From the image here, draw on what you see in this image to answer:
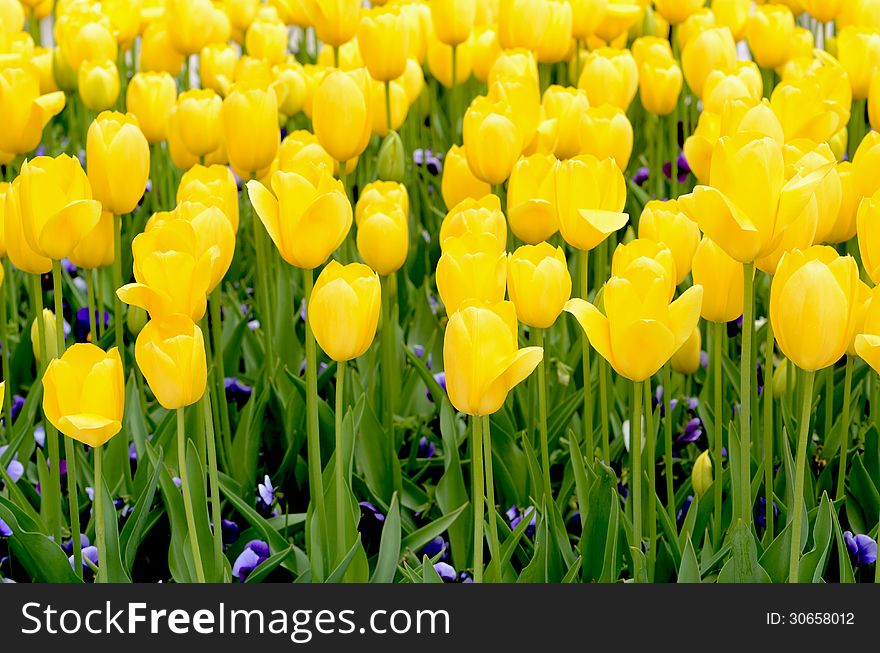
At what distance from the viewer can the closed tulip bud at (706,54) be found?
2768 mm

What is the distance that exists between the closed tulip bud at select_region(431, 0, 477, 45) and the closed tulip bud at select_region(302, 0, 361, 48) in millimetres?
183

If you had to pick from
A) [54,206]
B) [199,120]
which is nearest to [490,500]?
[54,206]

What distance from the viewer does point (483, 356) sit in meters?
1.41

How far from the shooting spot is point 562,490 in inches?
80.8

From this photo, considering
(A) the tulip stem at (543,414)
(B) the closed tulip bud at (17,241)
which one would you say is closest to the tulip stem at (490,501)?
(A) the tulip stem at (543,414)

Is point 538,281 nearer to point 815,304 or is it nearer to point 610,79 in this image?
point 815,304

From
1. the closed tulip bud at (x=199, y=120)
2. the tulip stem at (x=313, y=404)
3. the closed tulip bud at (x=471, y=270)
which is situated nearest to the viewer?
the closed tulip bud at (x=471, y=270)

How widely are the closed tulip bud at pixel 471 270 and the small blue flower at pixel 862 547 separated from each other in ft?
2.34

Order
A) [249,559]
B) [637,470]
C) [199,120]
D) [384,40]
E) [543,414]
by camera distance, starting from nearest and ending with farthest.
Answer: [637,470]
[543,414]
[249,559]
[199,120]
[384,40]

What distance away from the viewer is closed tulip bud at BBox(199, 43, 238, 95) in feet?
9.88

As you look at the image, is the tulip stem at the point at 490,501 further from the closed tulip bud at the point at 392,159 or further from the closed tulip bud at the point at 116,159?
the closed tulip bud at the point at 392,159

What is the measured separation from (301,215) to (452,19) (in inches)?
51.1

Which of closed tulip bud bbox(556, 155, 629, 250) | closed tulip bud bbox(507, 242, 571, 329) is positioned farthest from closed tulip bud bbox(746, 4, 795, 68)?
closed tulip bud bbox(507, 242, 571, 329)
